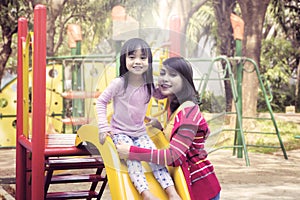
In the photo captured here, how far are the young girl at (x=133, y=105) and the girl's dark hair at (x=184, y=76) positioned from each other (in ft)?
0.26

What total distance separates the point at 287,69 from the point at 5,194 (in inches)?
278

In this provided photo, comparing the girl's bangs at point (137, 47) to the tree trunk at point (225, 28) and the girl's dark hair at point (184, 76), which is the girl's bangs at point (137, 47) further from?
the tree trunk at point (225, 28)

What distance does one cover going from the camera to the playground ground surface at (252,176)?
155 inches

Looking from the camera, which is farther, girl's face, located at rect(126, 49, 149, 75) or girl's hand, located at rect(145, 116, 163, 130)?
girl's hand, located at rect(145, 116, 163, 130)

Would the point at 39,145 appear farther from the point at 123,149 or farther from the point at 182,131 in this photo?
the point at 182,131

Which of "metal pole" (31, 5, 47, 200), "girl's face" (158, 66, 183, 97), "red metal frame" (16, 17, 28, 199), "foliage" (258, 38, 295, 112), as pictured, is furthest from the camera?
"foliage" (258, 38, 295, 112)

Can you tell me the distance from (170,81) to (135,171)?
33 centimetres

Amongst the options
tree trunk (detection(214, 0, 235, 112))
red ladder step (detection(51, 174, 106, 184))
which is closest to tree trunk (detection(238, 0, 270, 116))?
tree trunk (detection(214, 0, 235, 112))

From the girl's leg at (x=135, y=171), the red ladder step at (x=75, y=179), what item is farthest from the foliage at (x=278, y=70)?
the girl's leg at (x=135, y=171)

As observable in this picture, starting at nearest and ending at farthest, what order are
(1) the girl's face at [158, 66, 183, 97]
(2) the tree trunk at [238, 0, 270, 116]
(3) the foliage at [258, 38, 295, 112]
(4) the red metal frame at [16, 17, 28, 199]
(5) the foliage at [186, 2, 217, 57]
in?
(1) the girl's face at [158, 66, 183, 97], (4) the red metal frame at [16, 17, 28, 199], (2) the tree trunk at [238, 0, 270, 116], (3) the foliage at [258, 38, 295, 112], (5) the foliage at [186, 2, 217, 57]

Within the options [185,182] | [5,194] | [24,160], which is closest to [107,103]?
[185,182]

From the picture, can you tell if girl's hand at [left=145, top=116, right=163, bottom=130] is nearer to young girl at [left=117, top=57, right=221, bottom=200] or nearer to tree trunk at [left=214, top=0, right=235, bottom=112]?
young girl at [left=117, top=57, right=221, bottom=200]

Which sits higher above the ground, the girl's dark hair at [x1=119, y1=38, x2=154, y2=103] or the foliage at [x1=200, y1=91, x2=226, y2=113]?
the girl's dark hair at [x1=119, y1=38, x2=154, y2=103]

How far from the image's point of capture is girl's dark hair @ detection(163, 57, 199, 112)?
1.91m
